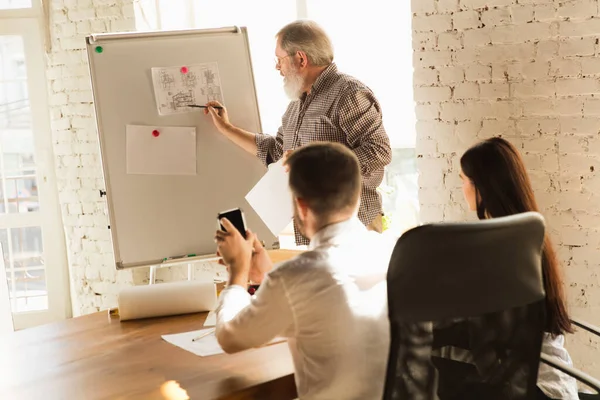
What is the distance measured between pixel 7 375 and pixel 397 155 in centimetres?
260

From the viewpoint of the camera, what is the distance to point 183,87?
3053 mm

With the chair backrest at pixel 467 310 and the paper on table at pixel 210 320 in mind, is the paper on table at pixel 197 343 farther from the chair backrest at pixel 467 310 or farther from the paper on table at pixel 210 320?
the chair backrest at pixel 467 310

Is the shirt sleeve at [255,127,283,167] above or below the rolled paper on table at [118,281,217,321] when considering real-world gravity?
above

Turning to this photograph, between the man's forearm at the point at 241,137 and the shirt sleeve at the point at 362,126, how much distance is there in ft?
1.28

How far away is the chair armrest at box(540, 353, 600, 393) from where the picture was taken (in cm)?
168

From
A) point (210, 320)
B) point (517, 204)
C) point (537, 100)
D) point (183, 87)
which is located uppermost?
point (183, 87)

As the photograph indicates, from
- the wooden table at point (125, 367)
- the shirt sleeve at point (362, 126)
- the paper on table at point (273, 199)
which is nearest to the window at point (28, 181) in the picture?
the paper on table at point (273, 199)

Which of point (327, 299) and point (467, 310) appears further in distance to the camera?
point (327, 299)

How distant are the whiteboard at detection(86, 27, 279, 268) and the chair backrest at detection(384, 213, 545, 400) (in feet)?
5.72

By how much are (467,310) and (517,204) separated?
59cm

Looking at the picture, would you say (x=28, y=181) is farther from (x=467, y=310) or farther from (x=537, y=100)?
(x=467, y=310)

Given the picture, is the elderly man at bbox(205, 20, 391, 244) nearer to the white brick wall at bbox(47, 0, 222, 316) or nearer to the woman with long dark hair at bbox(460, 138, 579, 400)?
the woman with long dark hair at bbox(460, 138, 579, 400)

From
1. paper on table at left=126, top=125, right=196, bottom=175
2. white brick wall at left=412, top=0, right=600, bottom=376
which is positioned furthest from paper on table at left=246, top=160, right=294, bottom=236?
white brick wall at left=412, top=0, right=600, bottom=376

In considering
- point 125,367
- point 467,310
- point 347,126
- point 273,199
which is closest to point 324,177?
point 467,310
